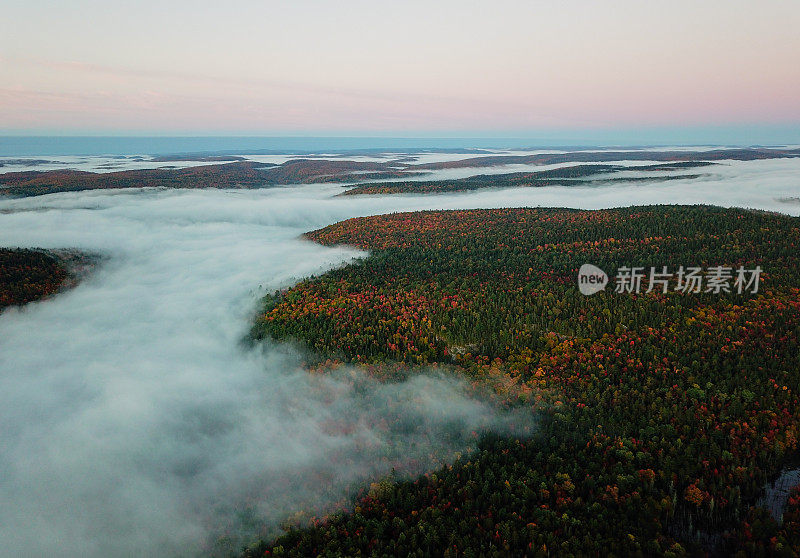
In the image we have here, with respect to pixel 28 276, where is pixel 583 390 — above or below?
below

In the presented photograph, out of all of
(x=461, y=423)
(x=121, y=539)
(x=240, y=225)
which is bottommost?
(x=121, y=539)

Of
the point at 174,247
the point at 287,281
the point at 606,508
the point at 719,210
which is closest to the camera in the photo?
the point at 606,508

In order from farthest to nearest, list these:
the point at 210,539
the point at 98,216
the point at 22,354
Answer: the point at 98,216 → the point at 22,354 → the point at 210,539

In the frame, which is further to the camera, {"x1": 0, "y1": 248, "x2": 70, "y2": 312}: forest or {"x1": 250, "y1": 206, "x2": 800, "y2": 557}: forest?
{"x1": 0, "y1": 248, "x2": 70, "y2": 312}: forest

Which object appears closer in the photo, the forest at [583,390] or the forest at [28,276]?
the forest at [583,390]

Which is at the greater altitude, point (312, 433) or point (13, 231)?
point (13, 231)

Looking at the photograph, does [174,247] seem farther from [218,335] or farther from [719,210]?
[719,210]

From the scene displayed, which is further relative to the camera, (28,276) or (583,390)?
(28,276)

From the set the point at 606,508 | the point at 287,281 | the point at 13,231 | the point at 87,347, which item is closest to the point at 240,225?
the point at 13,231
